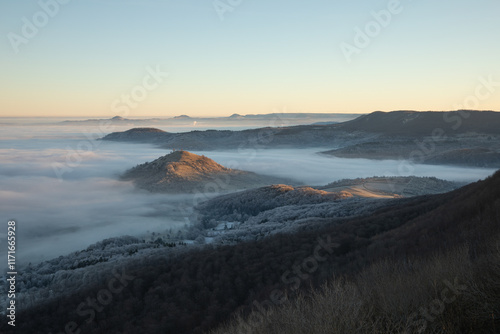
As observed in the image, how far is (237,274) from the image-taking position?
17547 mm

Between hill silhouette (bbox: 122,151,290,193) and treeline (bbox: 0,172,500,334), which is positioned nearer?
treeline (bbox: 0,172,500,334)

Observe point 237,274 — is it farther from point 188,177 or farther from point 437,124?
point 437,124

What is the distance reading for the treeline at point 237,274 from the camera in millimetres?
13781

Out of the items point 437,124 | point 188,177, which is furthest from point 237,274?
point 437,124

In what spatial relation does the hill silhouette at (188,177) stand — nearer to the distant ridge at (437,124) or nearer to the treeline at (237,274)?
the treeline at (237,274)

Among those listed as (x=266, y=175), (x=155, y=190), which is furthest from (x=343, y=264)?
(x=266, y=175)

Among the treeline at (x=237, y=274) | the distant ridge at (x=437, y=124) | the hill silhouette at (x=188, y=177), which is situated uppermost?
the distant ridge at (x=437, y=124)

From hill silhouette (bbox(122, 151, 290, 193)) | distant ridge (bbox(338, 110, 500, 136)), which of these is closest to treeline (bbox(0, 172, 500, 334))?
hill silhouette (bbox(122, 151, 290, 193))

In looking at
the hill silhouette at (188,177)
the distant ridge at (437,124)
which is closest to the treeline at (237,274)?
the hill silhouette at (188,177)

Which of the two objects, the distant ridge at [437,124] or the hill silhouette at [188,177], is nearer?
the hill silhouette at [188,177]

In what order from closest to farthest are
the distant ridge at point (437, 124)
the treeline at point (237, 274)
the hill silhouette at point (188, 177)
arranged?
1. the treeline at point (237, 274)
2. the hill silhouette at point (188, 177)
3. the distant ridge at point (437, 124)

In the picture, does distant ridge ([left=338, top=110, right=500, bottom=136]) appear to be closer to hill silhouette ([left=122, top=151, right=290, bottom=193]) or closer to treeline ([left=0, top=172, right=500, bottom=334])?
hill silhouette ([left=122, top=151, right=290, bottom=193])

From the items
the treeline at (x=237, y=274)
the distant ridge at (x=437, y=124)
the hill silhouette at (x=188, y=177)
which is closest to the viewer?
the treeline at (x=237, y=274)

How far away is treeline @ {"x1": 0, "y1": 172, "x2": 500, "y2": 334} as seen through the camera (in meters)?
13.8
